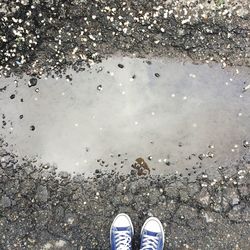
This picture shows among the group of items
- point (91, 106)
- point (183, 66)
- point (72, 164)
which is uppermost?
point (183, 66)

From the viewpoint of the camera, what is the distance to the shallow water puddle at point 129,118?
12.3 ft

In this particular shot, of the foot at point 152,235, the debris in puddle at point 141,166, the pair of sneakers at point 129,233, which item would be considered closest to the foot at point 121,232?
the pair of sneakers at point 129,233

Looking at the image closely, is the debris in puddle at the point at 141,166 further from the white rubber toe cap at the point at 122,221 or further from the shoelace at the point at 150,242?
the shoelace at the point at 150,242

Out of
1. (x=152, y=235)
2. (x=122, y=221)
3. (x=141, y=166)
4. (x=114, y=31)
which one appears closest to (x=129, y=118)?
(x=141, y=166)

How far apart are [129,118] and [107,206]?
0.70 meters

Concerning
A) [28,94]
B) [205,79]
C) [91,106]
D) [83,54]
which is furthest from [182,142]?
[28,94]

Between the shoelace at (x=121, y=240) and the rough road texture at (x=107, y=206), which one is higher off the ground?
the rough road texture at (x=107, y=206)

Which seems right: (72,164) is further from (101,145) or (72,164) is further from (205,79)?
(205,79)

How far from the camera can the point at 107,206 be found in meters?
3.71

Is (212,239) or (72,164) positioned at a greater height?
(72,164)

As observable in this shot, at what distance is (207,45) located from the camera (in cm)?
374

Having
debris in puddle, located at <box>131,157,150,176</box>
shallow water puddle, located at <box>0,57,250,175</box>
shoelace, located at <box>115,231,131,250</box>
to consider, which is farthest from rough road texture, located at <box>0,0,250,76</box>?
shoelace, located at <box>115,231,131,250</box>

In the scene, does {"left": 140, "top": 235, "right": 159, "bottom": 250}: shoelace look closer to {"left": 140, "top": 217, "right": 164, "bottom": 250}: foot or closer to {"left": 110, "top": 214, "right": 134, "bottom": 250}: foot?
{"left": 140, "top": 217, "right": 164, "bottom": 250}: foot

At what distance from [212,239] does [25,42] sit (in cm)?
208
